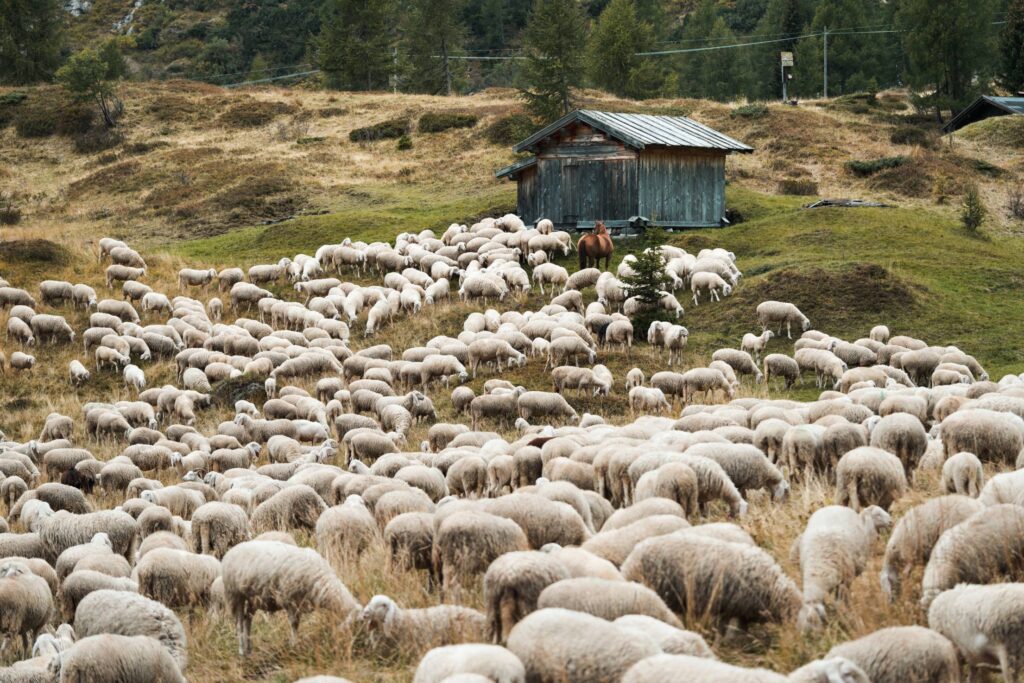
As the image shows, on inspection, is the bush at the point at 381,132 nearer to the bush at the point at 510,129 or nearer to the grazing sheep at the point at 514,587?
the bush at the point at 510,129

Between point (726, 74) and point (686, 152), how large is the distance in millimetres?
54588

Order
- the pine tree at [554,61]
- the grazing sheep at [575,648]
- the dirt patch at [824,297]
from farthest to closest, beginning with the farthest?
1. the pine tree at [554,61]
2. the dirt patch at [824,297]
3. the grazing sheep at [575,648]

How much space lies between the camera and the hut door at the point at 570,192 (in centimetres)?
3525

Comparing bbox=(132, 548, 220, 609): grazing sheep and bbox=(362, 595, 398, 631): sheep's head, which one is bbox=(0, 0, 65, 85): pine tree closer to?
bbox=(132, 548, 220, 609): grazing sheep

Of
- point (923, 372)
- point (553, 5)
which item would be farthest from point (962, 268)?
point (553, 5)

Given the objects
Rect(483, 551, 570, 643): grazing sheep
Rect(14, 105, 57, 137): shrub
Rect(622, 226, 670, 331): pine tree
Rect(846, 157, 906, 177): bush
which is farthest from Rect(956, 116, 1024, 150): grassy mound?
Rect(483, 551, 570, 643): grazing sheep

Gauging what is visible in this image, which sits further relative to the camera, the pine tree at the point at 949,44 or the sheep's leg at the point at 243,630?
the pine tree at the point at 949,44

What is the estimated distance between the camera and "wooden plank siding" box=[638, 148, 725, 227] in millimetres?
34688

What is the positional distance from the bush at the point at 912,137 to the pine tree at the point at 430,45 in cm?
3884

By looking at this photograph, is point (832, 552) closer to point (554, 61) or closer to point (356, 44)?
point (554, 61)

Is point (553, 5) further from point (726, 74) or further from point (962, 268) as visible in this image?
point (962, 268)

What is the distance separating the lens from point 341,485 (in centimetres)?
1191

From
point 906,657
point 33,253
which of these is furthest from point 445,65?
point 906,657

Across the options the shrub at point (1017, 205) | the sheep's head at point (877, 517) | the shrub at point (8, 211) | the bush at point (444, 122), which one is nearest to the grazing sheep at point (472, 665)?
A: the sheep's head at point (877, 517)
